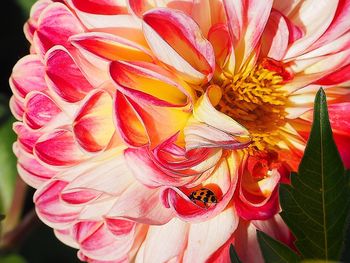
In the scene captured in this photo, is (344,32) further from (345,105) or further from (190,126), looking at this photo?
(190,126)

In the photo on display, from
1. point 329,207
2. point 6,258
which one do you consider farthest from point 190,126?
point 6,258

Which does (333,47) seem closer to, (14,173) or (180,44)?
(180,44)

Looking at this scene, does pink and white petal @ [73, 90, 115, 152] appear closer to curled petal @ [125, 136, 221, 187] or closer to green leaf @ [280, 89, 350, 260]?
curled petal @ [125, 136, 221, 187]

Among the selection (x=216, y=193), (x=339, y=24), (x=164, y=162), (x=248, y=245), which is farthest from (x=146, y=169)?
(x=339, y=24)

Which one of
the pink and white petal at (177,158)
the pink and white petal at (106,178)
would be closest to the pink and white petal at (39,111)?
the pink and white petal at (106,178)

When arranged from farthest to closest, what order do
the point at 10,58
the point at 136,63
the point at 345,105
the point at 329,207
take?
the point at 10,58 → the point at 345,105 → the point at 136,63 → the point at 329,207

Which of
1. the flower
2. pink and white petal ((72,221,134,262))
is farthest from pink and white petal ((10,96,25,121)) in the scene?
pink and white petal ((72,221,134,262))
